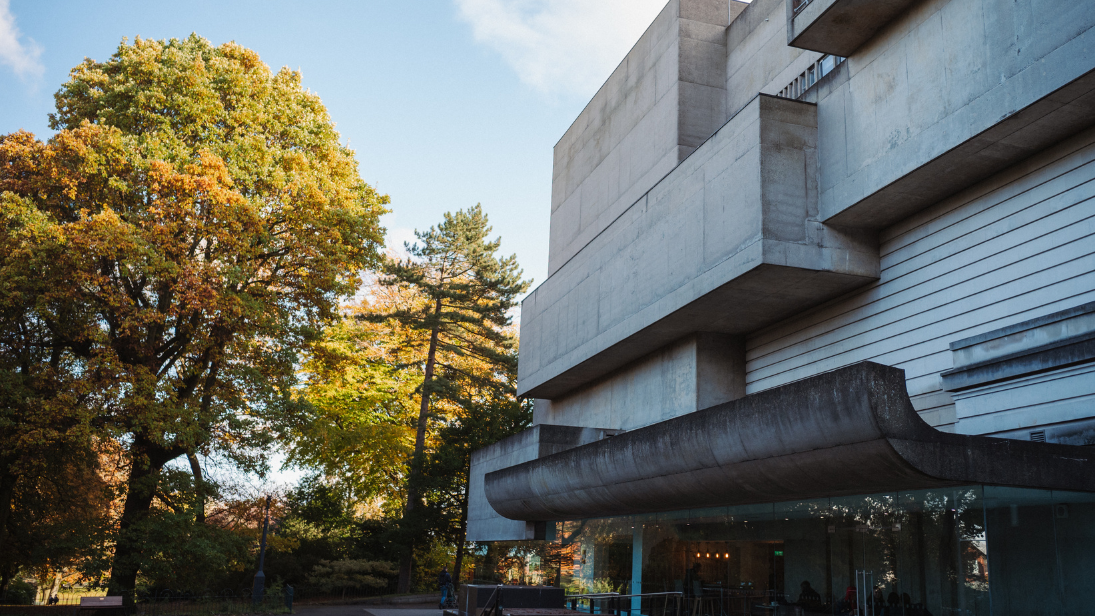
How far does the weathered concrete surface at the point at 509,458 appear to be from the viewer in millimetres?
24823

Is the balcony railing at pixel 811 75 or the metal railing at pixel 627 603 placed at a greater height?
the balcony railing at pixel 811 75

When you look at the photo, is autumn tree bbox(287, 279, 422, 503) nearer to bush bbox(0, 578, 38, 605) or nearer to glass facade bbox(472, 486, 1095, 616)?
bush bbox(0, 578, 38, 605)

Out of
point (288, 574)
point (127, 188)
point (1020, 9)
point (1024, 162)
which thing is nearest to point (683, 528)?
point (1024, 162)

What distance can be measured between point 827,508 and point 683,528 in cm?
450

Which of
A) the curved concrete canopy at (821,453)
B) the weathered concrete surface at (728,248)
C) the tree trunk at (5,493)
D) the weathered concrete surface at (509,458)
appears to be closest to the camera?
the curved concrete canopy at (821,453)

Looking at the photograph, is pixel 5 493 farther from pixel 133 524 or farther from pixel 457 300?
pixel 457 300

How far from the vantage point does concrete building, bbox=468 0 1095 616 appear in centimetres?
1020

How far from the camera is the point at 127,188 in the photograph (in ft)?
75.5

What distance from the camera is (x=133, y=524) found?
22219 millimetres

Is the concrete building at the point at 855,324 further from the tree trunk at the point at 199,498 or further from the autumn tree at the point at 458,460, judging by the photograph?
the autumn tree at the point at 458,460

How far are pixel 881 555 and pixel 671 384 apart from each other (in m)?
9.56

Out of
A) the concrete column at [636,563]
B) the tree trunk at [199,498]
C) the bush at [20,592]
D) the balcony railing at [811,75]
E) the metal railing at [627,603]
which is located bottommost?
the bush at [20,592]

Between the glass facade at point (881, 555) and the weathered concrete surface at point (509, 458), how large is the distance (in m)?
6.76

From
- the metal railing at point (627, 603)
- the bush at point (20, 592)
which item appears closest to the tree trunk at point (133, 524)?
the bush at point (20, 592)
